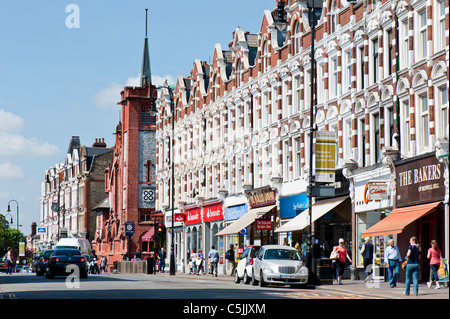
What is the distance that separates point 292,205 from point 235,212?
33.0 ft

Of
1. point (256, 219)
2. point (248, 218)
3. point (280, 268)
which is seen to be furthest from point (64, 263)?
point (248, 218)

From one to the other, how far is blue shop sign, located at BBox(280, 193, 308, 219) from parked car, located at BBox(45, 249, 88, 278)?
1110 cm

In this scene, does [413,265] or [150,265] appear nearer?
[413,265]

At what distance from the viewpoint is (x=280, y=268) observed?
3120 cm

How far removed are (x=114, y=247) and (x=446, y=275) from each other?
64.4 m

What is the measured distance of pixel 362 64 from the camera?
126 ft

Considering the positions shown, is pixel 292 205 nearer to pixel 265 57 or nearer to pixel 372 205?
pixel 372 205

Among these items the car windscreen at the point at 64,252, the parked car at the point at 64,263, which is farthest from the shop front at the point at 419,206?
the car windscreen at the point at 64,252

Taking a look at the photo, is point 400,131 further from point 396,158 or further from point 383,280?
point 383,280

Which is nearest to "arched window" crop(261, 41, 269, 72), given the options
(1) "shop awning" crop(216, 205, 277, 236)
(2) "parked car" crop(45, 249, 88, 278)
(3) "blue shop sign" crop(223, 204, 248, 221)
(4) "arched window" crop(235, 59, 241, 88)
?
(4) "arched window" crop(235, 59, 241, 88)

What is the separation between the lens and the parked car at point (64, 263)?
3919cm

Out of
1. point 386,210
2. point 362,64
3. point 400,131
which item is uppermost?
point 362,64

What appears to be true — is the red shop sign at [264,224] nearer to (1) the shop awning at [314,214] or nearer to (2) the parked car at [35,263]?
(1) the shop awning at [314,214]

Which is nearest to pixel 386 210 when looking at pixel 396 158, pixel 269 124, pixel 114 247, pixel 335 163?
pixel 396 158
